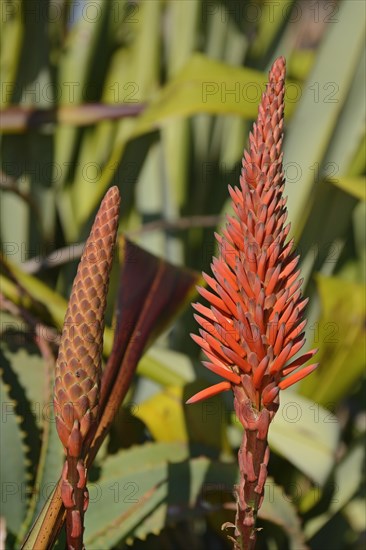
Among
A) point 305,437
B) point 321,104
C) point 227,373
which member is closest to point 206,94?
point 321,104

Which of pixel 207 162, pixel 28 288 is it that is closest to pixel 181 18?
pixel 207 162

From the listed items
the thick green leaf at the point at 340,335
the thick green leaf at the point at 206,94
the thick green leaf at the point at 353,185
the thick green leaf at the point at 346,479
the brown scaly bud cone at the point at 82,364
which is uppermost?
the thick green leaf at the point at 206,94

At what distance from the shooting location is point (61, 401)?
1.32 ft

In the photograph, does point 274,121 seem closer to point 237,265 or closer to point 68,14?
point 237,265

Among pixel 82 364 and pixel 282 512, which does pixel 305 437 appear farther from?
pixel 82 364

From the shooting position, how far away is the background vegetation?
0.84 meters

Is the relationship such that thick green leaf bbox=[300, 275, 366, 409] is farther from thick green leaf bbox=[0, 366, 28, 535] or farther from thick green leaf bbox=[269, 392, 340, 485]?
thick green leaf bbox=[0, 366, 28, 535]

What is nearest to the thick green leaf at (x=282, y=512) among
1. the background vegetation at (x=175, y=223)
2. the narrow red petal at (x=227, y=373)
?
the background vegetation at (x=175, y=223)

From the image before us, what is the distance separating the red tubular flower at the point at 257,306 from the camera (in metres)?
0.40

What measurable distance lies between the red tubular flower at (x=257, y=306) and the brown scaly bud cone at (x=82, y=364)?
0.21 feet

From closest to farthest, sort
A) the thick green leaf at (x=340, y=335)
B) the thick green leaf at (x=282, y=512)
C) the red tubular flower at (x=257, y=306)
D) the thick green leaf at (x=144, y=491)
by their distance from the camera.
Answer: the red tubular flower at (x=257, y=306), the thick green leaf at (x=144, y=491), the thick green leaf at (x=282, y=512), the thick green leaf at (x=340, y=335)

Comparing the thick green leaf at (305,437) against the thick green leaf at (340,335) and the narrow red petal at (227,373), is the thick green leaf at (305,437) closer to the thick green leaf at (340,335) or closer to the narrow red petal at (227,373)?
the thick green leaf at (340,335)

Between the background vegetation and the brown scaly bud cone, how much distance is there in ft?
0.80

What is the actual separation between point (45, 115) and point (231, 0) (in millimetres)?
442
